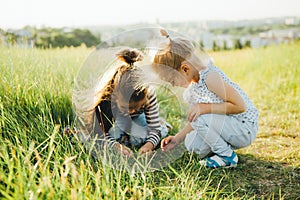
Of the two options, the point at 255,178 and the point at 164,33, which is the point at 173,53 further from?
the point at 255,178

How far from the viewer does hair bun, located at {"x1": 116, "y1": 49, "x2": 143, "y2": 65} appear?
6.93 ft

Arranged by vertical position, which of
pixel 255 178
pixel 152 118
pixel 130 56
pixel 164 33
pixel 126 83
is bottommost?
pixel 255 178

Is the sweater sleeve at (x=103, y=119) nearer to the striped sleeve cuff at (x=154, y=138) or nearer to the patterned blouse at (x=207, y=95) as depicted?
the striped sleeve cuff at (x=154, y=138)

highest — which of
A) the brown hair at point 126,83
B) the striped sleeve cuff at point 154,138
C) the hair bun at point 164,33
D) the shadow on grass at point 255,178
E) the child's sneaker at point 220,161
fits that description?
the hair bun at point 164,33

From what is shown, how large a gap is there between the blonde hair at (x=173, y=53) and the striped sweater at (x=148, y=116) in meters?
0.25

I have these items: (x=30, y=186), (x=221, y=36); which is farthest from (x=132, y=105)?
(x=221, y=36)

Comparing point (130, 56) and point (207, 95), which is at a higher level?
point (130, 56)

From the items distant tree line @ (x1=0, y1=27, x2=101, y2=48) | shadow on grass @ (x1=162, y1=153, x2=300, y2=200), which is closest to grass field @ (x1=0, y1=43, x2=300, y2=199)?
shadow on grass @ (x1=162, y1=153, x2=300, y2=200)

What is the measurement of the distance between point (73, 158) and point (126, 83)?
33.1 inches

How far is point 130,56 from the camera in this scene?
2133mm

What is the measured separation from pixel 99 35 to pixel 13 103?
4.59 m

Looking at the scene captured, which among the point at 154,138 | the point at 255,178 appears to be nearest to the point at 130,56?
the point at 154,138

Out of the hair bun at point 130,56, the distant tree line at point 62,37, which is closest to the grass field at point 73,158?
the hair bun at point 130,56

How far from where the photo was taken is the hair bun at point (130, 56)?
6.93 ft
